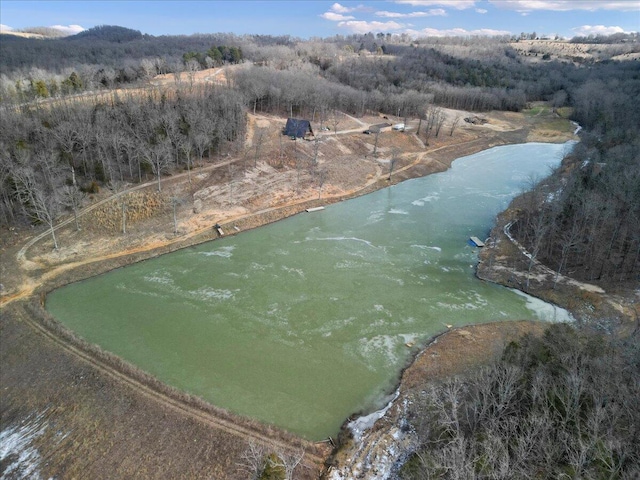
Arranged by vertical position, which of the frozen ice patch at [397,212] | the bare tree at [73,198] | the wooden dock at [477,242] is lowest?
the frozen ice patch at [397,212]

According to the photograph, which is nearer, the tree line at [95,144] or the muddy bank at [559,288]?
the muddy bank at [559,288]

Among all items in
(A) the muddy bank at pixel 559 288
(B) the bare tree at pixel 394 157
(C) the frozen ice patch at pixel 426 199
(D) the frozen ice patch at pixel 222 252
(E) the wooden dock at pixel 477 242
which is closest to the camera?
(A) the muddy bank at pixel 559 288

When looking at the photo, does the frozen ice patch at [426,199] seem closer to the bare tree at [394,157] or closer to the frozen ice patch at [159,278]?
the bare tree at [394,157]

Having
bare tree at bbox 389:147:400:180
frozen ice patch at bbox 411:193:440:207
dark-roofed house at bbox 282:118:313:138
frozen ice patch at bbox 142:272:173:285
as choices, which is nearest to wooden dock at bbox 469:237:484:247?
frozen ice patch at bbox 411:193:440:207

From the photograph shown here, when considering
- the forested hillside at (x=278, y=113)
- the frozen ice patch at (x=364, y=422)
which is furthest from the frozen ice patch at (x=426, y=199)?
the frozen ice patch at (x=364, y=422)

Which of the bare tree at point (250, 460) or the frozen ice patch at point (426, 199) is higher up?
the bare tree at point (250, 460)

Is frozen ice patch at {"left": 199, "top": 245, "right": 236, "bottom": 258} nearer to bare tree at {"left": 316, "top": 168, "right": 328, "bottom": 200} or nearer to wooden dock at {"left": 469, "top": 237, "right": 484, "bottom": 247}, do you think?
bare tree at {"left": 316, "top": 168, "right": 328, "bottom": 200}

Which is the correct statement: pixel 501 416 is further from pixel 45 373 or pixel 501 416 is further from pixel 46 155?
pixel 46 155
